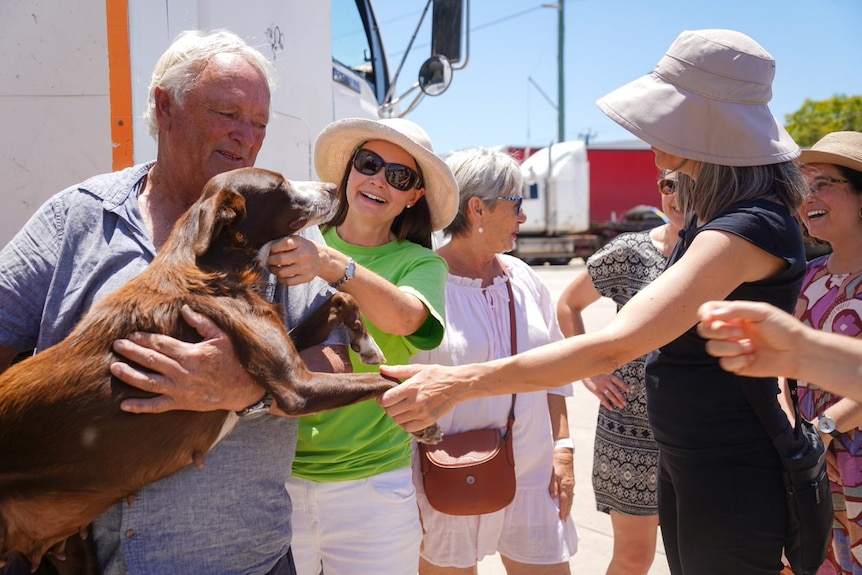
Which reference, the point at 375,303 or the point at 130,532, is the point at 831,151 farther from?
the point at 130,532

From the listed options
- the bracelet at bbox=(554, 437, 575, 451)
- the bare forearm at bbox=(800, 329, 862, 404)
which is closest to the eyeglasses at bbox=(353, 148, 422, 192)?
the bracelet at bbox=(554, 437, 575, 451)

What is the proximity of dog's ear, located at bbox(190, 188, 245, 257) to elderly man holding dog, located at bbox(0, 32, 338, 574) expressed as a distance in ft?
0.55

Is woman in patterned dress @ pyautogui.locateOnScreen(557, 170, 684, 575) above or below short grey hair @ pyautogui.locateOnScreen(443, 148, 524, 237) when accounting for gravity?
below

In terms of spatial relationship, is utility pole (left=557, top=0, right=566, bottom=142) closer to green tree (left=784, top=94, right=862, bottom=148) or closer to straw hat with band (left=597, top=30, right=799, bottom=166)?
green tree (left=784, top=94, right=862, bottom=148)

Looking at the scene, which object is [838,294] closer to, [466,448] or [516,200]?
[516,200]

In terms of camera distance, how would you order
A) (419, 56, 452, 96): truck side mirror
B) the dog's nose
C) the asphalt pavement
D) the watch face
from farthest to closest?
(419, 56, 452, 96): truck side mirror → the asphalt pavement → the watch face → the dog's nose

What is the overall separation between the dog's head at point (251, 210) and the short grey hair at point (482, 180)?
1.18m

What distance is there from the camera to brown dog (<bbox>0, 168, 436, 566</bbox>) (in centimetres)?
189

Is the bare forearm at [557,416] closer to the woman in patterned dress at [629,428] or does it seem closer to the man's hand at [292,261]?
the woman in patterned dress at [629,428]

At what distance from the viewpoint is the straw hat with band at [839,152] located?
3256 mm

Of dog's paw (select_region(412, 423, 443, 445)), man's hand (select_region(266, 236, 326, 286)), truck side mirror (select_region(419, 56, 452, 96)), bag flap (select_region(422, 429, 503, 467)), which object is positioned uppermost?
truck side mirror (select_region(419, 56, 452, 96))

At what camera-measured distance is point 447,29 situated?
5.57 meters

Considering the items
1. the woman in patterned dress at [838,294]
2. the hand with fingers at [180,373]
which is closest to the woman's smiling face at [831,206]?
the woman in patterned dress at [838,294]

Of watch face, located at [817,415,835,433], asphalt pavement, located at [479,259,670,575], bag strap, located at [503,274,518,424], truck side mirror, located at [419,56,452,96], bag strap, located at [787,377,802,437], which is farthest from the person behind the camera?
truck side mirror, located at [419,56,452,96]
